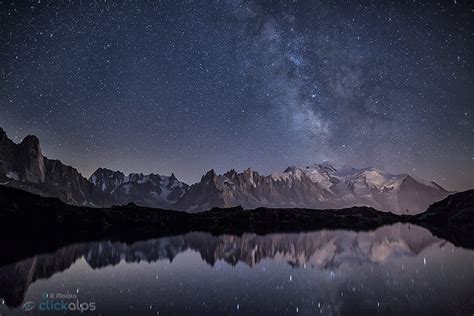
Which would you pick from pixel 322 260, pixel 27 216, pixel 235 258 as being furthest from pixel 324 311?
pixel 27 216

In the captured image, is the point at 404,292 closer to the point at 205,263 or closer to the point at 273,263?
the point at 273,263

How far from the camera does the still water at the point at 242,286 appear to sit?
2556 cm

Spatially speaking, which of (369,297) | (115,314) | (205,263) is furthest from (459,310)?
(205,263)

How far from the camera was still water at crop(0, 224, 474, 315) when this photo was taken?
25.6 metres

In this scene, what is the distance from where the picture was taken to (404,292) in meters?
29.6

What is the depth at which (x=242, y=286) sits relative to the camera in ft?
114

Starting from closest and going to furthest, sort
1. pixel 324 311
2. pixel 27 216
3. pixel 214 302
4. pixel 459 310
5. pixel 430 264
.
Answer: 1. pixel 459 310
2. pixel 324 311
3. pixel 214 302
4. pixel 430 264
5. pixel 27 216

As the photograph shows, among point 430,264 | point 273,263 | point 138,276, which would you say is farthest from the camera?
point 273,263

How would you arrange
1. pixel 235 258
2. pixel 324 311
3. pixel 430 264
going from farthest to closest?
1. pixel 235 258
2. pixel 430 264
3. pixel 324 311

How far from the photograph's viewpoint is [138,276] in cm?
4088

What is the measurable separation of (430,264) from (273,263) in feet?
70.0

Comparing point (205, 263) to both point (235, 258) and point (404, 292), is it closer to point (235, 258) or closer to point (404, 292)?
point (235, 258)

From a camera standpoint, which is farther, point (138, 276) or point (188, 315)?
point (138, 276)

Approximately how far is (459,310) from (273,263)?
30.1 meters
